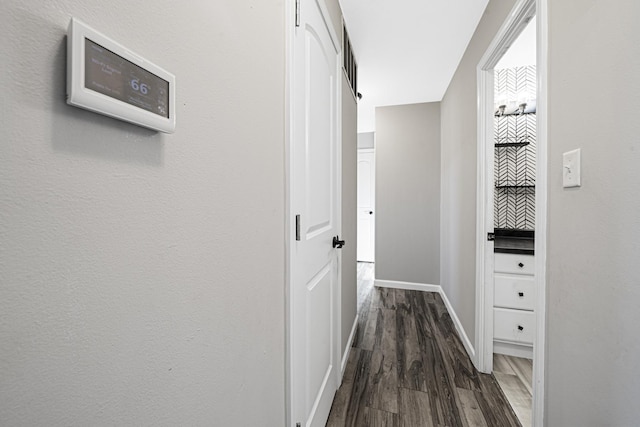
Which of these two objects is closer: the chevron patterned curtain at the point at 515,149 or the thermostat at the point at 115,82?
the thermostat at the point at 115,82

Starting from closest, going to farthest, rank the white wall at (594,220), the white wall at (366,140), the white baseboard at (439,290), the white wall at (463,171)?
the white wall at (594,220), the white wall at (463,171), the white baseboard at (439,290), the white wall at (366,140)

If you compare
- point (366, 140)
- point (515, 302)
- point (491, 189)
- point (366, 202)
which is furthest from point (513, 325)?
point (366, 140)

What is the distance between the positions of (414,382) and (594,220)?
1.46m

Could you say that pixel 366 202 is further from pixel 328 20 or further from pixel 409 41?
pixel 328 20

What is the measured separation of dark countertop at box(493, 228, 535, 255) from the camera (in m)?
2.07

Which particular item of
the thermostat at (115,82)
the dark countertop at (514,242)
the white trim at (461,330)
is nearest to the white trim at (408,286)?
the white trim at (461,330)

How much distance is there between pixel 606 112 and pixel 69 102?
119 centimetres

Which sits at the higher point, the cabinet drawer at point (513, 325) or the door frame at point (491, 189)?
the door frame at point (491, 189)

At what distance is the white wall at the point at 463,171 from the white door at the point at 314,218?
1.06m

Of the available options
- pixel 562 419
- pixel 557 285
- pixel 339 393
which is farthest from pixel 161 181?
pixel 339 393

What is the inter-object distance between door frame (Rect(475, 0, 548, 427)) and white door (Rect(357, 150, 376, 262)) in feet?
11.6

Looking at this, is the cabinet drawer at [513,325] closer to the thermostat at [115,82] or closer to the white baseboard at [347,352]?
the white baseboard at [347,352]

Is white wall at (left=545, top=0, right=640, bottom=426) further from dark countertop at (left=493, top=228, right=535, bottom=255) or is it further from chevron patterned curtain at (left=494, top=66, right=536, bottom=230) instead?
chevron patterned curtain at (left=494, top=66, right=536, bottom=230)

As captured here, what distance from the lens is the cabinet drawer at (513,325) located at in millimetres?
2025
